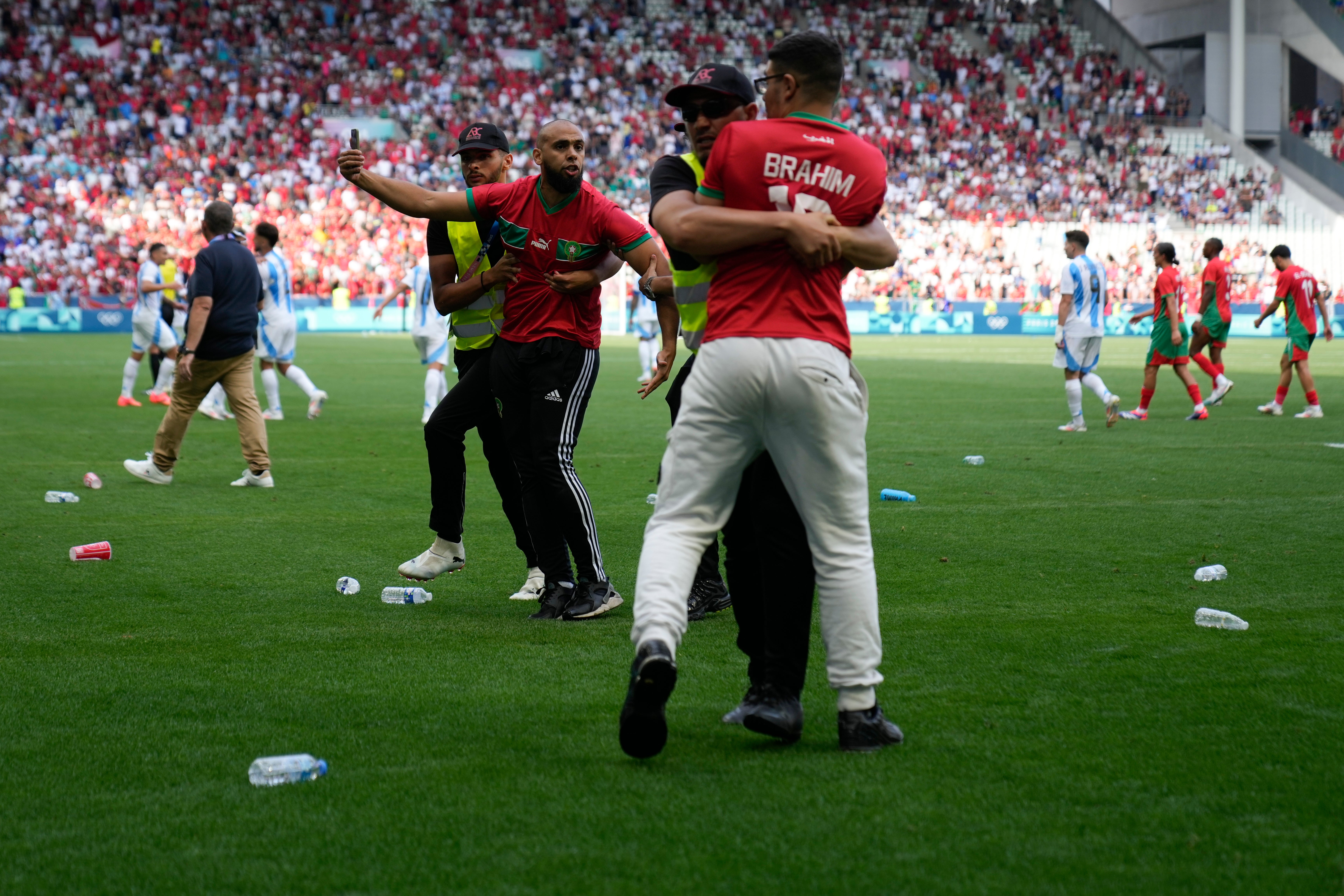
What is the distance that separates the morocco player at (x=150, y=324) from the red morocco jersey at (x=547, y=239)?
39.5 ft

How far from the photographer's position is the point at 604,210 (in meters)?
5.72

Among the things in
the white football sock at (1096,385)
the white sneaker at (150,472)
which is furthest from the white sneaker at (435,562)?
the white football sock at (1096,385)

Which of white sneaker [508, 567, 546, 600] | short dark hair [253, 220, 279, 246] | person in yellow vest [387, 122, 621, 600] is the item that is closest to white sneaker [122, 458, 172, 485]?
short dark hair [253, 220, 279, 246]

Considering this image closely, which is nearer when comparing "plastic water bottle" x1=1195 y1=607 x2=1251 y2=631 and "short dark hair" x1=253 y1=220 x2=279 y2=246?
"plastic water bottle" x1=1195 y1=607 x2=1251 y2=631

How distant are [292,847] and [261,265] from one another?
12209 millimetres

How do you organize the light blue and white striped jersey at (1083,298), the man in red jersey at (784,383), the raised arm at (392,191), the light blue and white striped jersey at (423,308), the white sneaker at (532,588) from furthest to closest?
1. the light blue and white striped jersey at (423,308)
2. the light blue and white striped jersey at (1083,298)
3. the white sneaker at (532,588)
4. the raised arm at (392,191)
5. the man in red jersey at (784,383)

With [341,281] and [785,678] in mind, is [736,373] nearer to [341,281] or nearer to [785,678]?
[785,678]

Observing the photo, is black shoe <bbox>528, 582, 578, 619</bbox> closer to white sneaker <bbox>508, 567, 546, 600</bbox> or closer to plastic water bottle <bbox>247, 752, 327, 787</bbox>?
white sneaker <bbox>508, 567, 546, 600</bbox>

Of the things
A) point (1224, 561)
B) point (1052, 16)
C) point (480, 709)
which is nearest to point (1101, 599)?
A: point (1224, 561)

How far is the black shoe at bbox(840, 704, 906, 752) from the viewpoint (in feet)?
12.5

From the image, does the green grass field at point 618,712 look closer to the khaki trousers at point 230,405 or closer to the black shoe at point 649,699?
the black shoe at point 649,699

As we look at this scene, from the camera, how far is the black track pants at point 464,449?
6.12m

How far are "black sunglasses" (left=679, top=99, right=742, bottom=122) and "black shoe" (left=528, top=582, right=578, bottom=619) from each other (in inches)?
91.0

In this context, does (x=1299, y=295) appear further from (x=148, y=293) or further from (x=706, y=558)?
(x=148, y=293)
